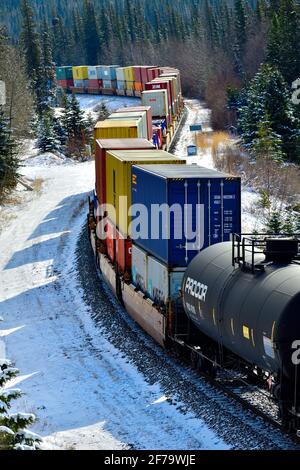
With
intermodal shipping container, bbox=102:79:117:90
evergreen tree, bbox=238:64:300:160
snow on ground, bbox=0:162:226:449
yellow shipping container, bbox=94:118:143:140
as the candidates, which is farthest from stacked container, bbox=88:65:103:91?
snow on ground, bbox=0:162:226:449

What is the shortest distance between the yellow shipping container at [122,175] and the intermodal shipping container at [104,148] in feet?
3.35

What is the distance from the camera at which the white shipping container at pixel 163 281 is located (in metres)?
21.5

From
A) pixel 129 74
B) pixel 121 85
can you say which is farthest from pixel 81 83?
pixel 129 74

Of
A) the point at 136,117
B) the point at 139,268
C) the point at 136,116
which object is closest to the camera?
the point at 139,268

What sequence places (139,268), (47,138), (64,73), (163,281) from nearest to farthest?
(163,281) → (139,268) → (47,138) → (64,73)

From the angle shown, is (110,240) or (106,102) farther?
(106,102)

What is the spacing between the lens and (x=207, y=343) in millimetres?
20422

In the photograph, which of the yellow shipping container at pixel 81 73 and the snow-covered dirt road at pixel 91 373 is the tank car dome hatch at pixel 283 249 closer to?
the snow-covered dirt road at pixel 91 373

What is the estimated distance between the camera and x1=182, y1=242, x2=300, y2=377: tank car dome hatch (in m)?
15.0

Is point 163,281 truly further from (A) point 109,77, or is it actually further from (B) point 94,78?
(B) point 94,78

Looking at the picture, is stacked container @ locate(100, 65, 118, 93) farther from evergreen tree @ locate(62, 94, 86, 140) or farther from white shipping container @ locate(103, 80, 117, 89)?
evergreen tree @ locate(62, 94, 86, 140)

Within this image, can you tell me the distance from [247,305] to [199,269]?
2.95m

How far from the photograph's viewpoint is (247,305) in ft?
53.3

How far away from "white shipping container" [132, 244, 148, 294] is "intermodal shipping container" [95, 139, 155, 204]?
6.59 metres
